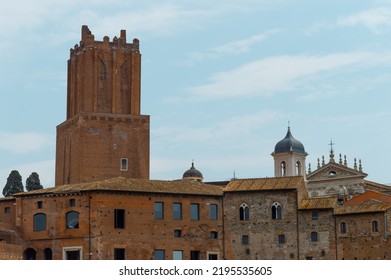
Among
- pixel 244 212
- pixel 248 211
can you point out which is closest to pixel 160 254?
pixel 244 212

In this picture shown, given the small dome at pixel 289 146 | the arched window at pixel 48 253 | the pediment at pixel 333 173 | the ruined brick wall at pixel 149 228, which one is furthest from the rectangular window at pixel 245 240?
the small dome at pixel 289 146

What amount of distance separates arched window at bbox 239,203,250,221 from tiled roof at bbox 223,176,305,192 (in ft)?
3.28

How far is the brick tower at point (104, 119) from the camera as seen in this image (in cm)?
6700

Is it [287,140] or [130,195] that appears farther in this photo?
[287,140]

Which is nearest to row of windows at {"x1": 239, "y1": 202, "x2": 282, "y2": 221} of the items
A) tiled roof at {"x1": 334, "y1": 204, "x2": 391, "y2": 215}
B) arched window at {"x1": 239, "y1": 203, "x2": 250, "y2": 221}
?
arched window at {"x1": 239, "y1": 203, "x2": 250, "y2": 221}

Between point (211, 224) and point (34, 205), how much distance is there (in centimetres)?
1039

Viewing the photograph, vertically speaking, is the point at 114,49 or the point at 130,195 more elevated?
the point at 114,49

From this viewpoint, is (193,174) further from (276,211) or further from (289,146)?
(276,211)

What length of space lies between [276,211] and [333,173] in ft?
77.4

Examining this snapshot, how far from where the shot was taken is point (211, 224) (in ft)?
194
